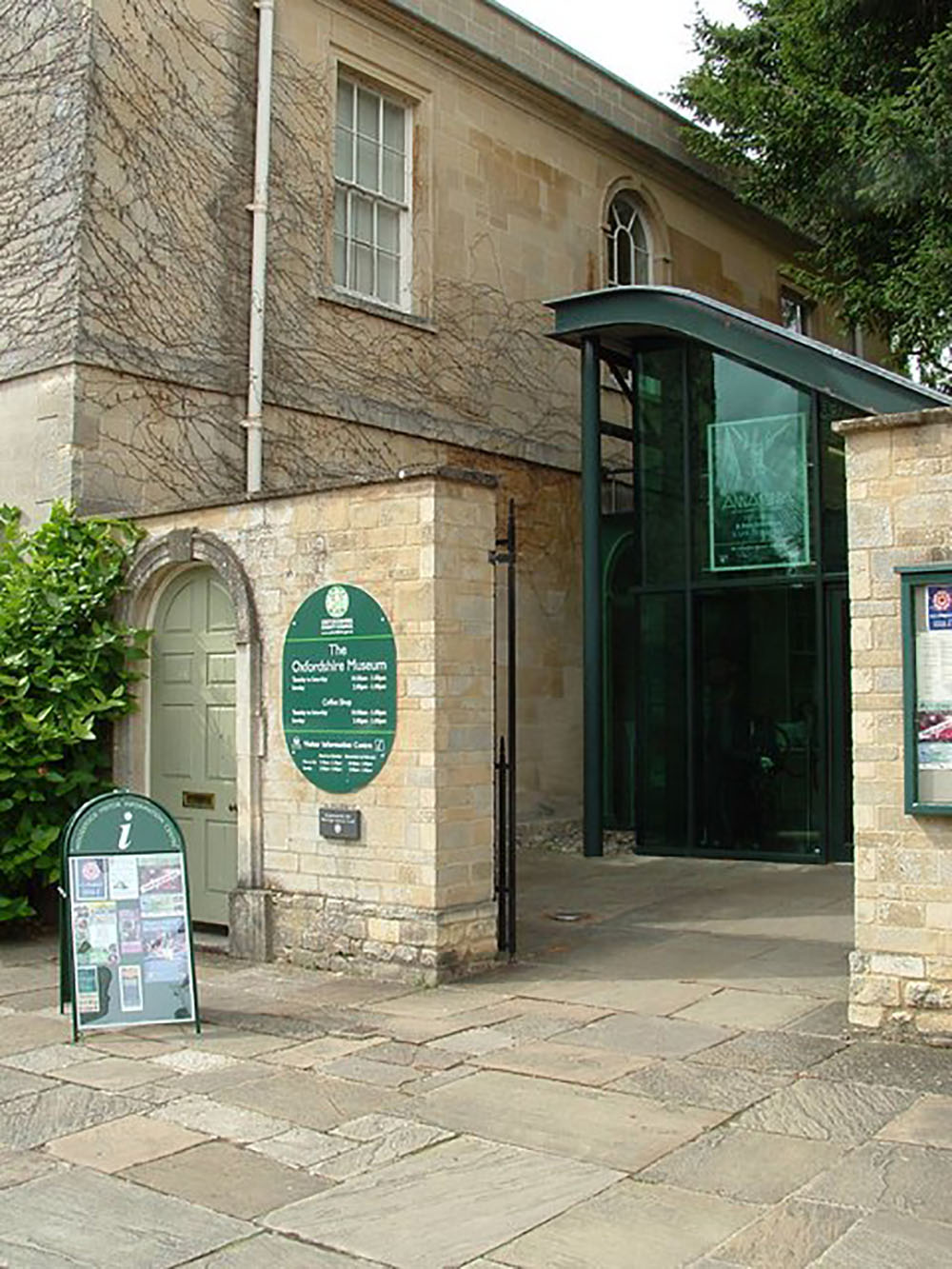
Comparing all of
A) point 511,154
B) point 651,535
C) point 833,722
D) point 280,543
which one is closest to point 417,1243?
point 280,543

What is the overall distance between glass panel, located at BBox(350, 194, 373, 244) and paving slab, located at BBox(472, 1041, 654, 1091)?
9.23 m

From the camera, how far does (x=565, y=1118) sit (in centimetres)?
583

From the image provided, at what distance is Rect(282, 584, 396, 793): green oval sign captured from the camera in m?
8.67

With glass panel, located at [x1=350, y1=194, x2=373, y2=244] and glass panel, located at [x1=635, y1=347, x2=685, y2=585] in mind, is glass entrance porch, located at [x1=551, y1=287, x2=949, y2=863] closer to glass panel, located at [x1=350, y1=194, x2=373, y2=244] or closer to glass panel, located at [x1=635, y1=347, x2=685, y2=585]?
glass panel, located at [x1=635, y1=347, x2=685, y2=585]

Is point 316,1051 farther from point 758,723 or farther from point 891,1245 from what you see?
point 758,723

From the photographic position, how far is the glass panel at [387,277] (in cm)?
1424

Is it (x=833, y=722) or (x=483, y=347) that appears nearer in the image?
(x=833, y=722)

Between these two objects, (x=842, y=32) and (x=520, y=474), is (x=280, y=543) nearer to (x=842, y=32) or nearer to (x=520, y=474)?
(x=520, y=474)

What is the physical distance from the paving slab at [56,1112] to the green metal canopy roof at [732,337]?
803cm

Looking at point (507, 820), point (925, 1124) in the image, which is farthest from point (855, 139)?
point (925, 1124)

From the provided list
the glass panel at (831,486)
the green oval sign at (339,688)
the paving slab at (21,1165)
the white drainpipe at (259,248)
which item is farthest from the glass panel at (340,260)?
the paving slab at (21,1165)

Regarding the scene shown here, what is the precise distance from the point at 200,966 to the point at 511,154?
10.0 m

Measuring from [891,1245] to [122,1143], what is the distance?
2921mm

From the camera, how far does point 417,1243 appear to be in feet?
15.0
